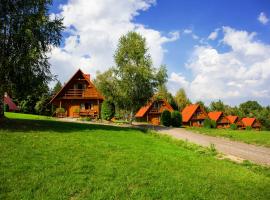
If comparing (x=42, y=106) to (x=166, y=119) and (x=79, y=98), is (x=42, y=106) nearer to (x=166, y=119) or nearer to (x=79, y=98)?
(x=79, y=98)

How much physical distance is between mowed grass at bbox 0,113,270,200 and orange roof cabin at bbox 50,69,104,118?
34245 mm

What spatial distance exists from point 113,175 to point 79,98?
3942 centimetres

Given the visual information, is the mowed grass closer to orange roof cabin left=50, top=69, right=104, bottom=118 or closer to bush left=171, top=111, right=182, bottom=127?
orange roof cabin left=50, top=69, right=104, bottom=118

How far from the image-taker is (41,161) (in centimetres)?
1029

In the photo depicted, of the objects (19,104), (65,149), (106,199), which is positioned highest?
(19,104)

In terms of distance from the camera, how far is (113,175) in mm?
9508

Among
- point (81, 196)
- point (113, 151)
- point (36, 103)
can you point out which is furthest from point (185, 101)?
point (81, 196)

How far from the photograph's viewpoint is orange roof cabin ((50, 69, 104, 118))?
4781 centimetres

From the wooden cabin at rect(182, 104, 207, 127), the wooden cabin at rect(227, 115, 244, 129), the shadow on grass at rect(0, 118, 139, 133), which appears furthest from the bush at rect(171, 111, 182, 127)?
the wooden cabin at rect(227, 115, 244, 129)

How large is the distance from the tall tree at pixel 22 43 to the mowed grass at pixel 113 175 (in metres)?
8.91

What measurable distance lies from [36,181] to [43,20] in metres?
16.4

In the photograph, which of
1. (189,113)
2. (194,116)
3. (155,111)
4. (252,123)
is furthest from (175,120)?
(252,123)

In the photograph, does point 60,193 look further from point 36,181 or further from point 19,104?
point 19,104

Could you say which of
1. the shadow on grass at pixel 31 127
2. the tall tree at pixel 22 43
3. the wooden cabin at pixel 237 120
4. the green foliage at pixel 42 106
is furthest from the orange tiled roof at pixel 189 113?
the tall tree at pixel 22 43
